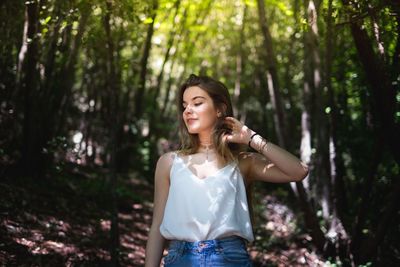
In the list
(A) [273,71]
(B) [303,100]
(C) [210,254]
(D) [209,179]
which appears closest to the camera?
(C) [210,254]

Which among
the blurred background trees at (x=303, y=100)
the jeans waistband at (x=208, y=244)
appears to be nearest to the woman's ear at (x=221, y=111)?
the jeans waistband at (x=208, y=244)

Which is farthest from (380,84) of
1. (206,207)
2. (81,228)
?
(81,228)

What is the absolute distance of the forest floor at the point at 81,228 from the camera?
15.7 ft

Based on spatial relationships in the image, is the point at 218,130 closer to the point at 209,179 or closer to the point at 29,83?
the point at 209,179

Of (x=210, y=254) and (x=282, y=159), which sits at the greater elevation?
(x=282, y=159)

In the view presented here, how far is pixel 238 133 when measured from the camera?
2748 millimetres

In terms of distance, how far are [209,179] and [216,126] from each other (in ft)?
1.27

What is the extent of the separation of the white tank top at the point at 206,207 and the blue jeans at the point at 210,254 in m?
0.03

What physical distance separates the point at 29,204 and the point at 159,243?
12.6 ft

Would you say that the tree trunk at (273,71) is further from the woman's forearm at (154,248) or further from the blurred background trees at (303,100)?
the woman's forearm at (154,248)

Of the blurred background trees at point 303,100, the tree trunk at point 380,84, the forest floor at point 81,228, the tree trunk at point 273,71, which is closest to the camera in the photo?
the tree trunk at point 380,84

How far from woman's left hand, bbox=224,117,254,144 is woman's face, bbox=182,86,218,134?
104mm

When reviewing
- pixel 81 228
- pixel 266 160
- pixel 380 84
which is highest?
pixel 380 84

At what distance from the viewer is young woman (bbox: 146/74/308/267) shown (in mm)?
2432
